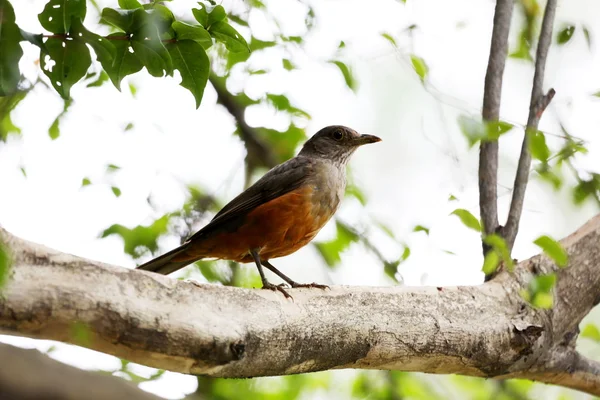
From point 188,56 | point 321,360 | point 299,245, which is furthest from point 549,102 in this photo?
point 188,56

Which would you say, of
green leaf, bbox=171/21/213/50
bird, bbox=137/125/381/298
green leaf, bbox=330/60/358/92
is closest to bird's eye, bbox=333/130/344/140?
bird, bbox=137/125/381/298

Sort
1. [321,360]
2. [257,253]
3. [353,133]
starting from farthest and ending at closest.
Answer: [353,133]
[257,253]
[321,360]

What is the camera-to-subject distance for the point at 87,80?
4609 millimetres

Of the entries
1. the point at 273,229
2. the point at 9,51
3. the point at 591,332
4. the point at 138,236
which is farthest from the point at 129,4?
the point at 591,332

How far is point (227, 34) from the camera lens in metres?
2.50

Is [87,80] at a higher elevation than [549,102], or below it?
below

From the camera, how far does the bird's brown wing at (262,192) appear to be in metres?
4.36

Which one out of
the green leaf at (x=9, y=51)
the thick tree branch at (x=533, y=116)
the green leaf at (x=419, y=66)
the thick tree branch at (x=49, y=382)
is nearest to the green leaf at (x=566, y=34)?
the thick tree branch at (x=533, y=116)

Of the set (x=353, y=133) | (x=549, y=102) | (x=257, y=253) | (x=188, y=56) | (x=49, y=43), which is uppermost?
(x=549, y=102)

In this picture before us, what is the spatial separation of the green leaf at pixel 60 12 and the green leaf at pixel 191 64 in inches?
13.5

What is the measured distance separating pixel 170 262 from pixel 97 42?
2354 mm

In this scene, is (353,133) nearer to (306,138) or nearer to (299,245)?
(306,138)

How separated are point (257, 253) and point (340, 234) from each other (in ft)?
3.02

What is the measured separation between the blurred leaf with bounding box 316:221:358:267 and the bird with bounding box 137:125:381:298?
473 millimetres
